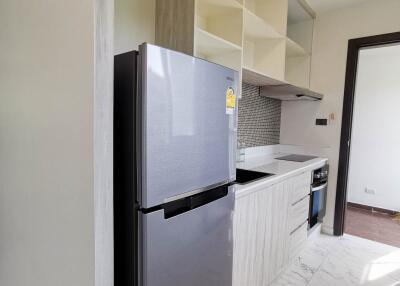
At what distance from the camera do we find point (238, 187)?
1357 mm

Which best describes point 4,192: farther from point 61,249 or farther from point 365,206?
point 365,206

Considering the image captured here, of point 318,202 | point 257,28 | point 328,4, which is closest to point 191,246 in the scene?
point 257,28

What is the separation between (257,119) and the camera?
2.65 metres

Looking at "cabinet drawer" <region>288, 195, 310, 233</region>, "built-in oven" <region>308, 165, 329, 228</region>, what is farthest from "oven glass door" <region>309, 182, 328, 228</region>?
"cabinet drawer" <region>288, 195, 310, 233</region>

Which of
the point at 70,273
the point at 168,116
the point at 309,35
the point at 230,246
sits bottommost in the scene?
the point at 230,246

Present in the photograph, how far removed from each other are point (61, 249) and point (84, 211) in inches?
7.5

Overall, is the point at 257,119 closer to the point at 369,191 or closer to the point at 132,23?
the point at 132,23

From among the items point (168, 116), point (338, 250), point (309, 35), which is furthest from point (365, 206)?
point (168, 116)

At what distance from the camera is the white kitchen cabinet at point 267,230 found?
140 cm

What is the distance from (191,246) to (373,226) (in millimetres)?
3119

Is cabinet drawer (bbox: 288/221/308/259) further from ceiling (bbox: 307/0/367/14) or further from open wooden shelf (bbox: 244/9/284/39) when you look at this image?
ceiling (bbox: 307/0/367/14)

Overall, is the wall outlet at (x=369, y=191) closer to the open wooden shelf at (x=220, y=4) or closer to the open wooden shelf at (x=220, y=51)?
the open wooden shelf at (x=220, y=51)

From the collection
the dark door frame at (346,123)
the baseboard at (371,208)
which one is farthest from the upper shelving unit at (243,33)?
the baseboard at (371,208)

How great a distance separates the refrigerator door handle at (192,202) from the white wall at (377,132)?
298 centimetres
